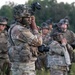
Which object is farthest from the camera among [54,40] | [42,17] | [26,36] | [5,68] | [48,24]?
[42,17]

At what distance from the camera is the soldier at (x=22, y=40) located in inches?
314

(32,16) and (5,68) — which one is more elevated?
(32,16)

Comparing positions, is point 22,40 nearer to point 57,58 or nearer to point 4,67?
point 57,58

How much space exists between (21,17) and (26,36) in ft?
1.28

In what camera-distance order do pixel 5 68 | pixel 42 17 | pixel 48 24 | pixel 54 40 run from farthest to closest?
pixel 42 17, pixel 48 24, pixel 5 68, pixel 54 40

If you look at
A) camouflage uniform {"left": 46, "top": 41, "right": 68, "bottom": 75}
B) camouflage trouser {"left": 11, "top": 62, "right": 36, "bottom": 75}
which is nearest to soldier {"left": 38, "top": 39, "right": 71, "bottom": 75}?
camouflage uniform {"left": 46, "top": 41, "right": 68, "bottom": 75}

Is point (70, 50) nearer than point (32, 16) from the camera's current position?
No

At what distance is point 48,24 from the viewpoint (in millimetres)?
16141

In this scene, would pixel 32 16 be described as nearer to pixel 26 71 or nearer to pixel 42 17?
pixel 26 71

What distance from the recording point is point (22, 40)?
803cm

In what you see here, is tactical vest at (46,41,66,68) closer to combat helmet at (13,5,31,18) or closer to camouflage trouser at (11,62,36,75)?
camouflage trouser at (11,62,36,75)

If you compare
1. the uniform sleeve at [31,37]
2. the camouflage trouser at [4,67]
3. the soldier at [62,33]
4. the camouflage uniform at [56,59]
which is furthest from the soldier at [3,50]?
the uniform sleeve at [31,37]

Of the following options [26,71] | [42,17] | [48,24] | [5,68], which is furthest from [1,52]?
[42,17]

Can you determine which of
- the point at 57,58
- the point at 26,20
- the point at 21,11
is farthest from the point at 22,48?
the point at 57,58
